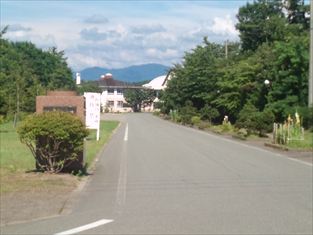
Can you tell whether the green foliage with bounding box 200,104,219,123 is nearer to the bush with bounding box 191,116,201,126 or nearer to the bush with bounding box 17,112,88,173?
the bush with bounding box 191,116,201,126

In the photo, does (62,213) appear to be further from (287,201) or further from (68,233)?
(287,201)

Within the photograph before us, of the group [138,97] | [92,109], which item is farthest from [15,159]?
[138,97]

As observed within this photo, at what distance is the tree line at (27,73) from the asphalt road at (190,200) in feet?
87.5

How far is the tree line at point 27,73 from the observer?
178 ft

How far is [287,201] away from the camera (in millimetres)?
11867

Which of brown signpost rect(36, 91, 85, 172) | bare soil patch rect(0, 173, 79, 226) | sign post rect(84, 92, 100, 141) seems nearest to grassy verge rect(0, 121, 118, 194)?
bare soil patch rect(0, 173, 79, 226)

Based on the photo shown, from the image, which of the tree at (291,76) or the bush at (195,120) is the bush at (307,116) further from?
the bush at (195,120)

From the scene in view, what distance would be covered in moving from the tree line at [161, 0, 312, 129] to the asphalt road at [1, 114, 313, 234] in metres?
→ 19.5

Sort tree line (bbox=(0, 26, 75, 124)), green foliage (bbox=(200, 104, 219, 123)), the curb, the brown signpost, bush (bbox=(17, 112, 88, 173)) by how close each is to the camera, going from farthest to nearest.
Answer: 1. green foliage (bbox=(200, 104, 219, 123))
2. tree line (bbox=(0, 26, 75, 124))
3. the curb
4. the brown signpost
5. bush (bbox=(17, 112, 88, 173))

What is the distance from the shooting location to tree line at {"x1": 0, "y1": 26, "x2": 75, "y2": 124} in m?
54.4

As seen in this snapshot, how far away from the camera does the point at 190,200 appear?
12.0m

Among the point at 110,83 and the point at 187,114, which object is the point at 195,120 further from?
the point at 110,83

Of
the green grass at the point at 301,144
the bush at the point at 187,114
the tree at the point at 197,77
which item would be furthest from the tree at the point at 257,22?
the green grass at the point at 301,144

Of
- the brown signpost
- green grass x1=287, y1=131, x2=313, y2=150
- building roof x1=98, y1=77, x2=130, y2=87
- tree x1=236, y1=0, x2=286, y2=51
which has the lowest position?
green grass x1=287, y1=131, x2=313, y2=150
